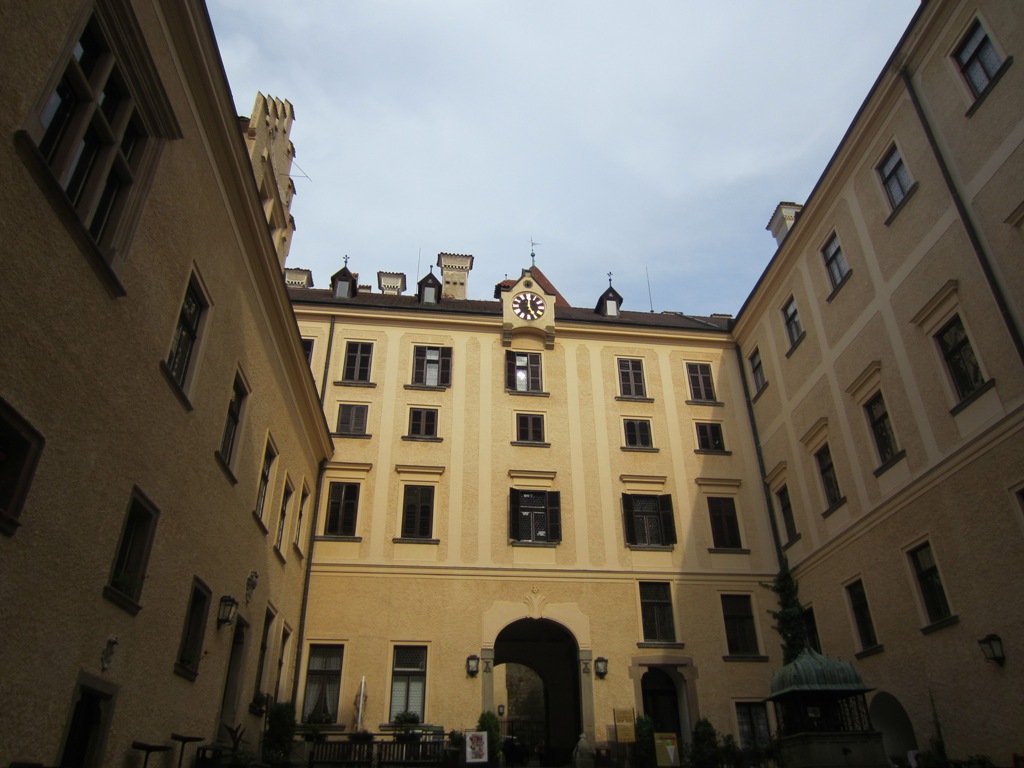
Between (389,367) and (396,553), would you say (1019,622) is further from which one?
(389,367)

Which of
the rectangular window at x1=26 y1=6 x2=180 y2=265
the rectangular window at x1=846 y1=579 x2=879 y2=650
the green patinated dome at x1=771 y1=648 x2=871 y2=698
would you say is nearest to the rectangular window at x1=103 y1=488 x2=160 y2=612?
the rectangular window at x1=26 y1=6 x2=180 y2=265

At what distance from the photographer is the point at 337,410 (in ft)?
81.7

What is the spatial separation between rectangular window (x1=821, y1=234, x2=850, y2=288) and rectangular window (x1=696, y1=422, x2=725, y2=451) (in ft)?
22.6

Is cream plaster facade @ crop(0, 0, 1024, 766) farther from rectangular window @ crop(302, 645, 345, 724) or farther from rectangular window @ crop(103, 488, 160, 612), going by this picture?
rectangular window @ crop(302, 645, 345, 724)

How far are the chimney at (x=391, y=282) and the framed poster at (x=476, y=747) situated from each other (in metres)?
23.1

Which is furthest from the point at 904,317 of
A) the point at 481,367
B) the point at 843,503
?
the point at 481,367

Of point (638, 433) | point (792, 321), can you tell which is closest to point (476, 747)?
point (638, 433)

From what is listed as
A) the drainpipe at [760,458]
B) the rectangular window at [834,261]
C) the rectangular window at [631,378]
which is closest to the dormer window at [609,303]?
the rectangular window at [631,378]

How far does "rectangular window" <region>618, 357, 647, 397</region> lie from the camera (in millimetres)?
26688

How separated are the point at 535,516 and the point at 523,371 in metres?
5.27

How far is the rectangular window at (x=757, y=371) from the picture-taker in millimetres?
25922

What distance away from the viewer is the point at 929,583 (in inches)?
643

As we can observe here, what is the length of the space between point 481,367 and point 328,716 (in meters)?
11.8

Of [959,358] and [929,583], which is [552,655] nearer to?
[929,583]
